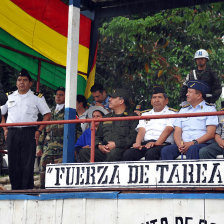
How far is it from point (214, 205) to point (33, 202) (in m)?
2.44

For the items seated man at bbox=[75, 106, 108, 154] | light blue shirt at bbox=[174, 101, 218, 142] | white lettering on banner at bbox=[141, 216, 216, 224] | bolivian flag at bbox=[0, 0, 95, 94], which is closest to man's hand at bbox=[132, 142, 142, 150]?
light blue shirt at bbox=[174, 101, 218, 142]

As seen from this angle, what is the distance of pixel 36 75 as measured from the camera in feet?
36.7

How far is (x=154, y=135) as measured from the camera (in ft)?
26.7

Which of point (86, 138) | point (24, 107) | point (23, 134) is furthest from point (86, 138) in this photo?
point (24, 107)

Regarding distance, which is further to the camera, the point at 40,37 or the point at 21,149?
the point at 40,37

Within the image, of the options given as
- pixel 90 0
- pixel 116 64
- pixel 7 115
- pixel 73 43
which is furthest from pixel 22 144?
pixel 116 64

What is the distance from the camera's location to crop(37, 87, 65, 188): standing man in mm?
8992

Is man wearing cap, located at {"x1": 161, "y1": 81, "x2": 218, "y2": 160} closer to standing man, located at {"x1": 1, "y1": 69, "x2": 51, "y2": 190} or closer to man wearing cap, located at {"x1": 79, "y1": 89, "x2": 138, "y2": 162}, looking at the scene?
man wearing cap, located at {"x1": 79, "y1": 89, "x2": 138, "y2": 162}

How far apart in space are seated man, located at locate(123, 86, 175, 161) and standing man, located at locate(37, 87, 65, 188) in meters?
1.55

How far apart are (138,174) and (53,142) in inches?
93.5

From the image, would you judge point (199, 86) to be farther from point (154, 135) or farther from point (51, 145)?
point (51, 145)

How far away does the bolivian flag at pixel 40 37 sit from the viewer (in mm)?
9992

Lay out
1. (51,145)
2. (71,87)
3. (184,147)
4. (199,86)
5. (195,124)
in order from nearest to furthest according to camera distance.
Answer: (184,147), (195,124), (199,86), (71,87), (51,145)

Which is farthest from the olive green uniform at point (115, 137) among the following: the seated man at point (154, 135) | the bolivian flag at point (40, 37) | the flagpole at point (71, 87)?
the bolivian flag at point (40, 37)
